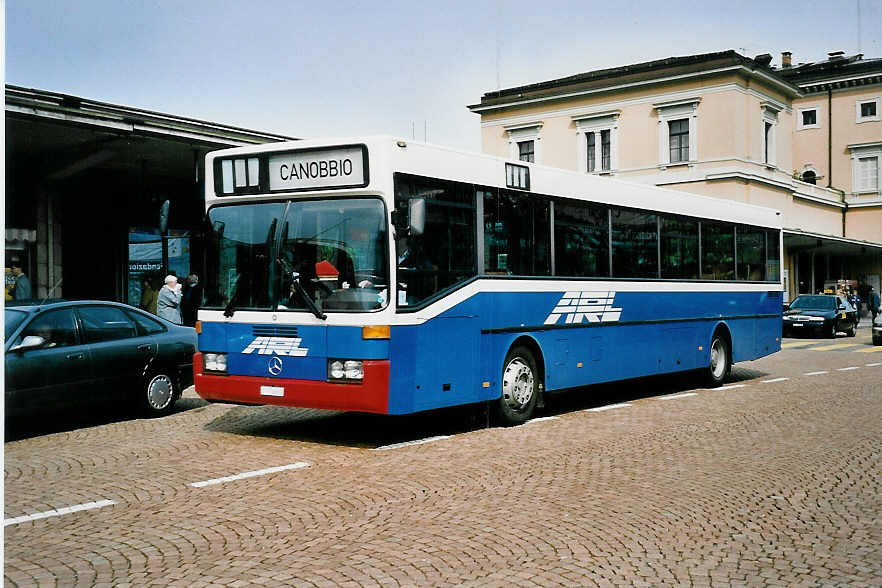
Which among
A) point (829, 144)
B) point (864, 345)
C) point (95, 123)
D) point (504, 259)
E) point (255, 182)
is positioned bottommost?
point (864, 345)

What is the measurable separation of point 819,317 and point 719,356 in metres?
20.2

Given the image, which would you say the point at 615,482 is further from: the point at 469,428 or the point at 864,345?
the point at 864,345

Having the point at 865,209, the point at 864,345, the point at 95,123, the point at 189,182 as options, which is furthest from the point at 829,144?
the point at 95,123

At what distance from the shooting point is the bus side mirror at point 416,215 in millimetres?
9375

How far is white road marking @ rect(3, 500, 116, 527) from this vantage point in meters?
6.77

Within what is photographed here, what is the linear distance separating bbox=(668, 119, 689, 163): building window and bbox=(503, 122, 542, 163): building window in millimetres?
7785

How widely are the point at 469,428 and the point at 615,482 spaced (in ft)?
10.9

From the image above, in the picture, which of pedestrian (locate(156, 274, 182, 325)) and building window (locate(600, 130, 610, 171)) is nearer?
pedestrian (locate(156, 274, 182, 325))

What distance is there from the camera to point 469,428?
11.2 meters

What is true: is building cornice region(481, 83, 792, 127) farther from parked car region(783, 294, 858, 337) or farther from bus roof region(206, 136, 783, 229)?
bus roof region(206, 136, 783, 229)

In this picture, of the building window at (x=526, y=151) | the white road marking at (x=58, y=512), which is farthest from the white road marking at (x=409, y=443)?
the building window at (x=526, y=151)

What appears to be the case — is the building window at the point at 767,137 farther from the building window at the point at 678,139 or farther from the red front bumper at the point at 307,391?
the red front bumper at the point at 307,391

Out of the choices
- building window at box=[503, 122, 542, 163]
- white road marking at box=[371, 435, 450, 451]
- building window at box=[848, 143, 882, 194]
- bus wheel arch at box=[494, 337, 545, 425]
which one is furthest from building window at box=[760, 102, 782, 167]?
white road marking at box=[371, 435, 450, 451]

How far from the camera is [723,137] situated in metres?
51.0
